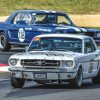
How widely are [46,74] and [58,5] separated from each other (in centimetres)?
5031

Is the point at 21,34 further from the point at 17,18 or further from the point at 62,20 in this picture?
the point at 62,20

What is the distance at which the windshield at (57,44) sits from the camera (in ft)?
47.6

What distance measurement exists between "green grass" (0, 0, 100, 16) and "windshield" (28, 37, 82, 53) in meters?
45.6

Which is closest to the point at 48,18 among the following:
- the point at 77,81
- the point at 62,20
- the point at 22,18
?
the point at 22,18

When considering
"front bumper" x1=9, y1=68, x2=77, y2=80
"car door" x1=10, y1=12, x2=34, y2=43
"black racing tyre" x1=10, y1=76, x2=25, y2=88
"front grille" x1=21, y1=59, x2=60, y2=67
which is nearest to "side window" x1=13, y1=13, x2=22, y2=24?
"car door" x1=10, y1=12, x2=34, y2=43

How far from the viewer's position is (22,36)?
79.5 feet

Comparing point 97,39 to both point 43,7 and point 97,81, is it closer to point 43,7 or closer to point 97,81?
point 97,81

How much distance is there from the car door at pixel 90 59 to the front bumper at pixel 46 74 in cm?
90

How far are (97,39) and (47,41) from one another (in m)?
8.99

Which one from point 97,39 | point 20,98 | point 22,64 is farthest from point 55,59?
point 97,39

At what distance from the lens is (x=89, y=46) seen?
1512 cm

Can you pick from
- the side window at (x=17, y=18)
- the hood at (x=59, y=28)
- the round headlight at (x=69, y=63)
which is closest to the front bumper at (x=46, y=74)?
the round headlight at (x=69, y=63)

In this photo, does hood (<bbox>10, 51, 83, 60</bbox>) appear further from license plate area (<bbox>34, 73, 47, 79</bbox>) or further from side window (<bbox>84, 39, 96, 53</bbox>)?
side window (<bbox>84, 39, 96, 53</bbox>)

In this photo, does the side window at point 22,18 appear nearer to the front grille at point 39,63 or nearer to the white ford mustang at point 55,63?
the white ford mustang at point 55,63
